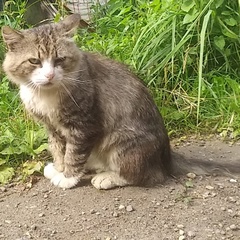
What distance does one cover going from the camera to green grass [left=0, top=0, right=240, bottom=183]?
3689 mm

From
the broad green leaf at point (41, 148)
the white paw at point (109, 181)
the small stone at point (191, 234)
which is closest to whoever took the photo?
the small stone at point (191, 234)

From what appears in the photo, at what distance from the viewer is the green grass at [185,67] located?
3.69 metres

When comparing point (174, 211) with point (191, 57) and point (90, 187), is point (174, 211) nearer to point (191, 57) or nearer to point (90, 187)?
point (90, 187)

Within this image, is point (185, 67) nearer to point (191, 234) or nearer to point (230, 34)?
point (230, 34)

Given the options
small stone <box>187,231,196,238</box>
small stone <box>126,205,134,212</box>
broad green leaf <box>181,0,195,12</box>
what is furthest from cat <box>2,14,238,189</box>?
broad green leaf <box>181,0,195,12</box>

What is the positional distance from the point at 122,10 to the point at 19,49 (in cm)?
187

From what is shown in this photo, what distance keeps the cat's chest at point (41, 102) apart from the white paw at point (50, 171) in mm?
393

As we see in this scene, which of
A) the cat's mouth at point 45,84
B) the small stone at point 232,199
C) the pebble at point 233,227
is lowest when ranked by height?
the pebble at point 233,227

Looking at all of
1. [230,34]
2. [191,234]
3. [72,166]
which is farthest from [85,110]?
[230,34]

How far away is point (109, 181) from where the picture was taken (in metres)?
3.05

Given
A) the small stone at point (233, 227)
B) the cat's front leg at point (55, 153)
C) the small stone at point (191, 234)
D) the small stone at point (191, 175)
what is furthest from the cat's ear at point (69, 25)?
the small stone at point (233, 227)

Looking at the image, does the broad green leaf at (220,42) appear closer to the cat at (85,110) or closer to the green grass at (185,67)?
the green grass at (185,67)

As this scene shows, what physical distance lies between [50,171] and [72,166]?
22 cm

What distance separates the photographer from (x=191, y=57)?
387 cm
